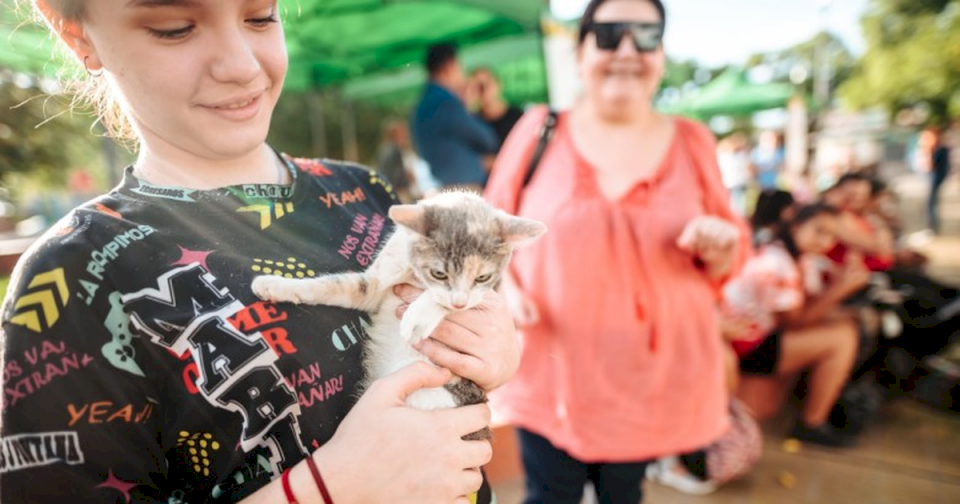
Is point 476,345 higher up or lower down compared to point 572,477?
higher up

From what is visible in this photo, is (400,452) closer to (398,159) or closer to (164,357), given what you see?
(164,357)

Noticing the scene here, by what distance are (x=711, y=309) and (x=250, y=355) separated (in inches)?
76.7

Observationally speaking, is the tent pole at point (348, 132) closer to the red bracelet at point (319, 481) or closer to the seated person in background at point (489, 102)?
the seated person in background at point (489, 102)

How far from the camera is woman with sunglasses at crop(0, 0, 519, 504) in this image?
73 cm

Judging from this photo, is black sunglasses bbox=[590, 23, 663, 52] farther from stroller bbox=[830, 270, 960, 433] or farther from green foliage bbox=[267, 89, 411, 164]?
stroller bbox=[830, 270, 960, 433]

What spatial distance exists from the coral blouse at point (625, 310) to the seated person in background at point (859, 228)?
282 cm

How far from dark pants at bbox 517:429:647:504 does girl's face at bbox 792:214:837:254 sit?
2909 mm

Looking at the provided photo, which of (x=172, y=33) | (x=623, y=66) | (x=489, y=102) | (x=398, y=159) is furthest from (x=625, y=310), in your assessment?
(x=398, y=159)

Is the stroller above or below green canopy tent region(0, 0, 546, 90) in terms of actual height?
below

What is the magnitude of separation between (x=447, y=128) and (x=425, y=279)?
141 inches

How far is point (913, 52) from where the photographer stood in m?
5.67

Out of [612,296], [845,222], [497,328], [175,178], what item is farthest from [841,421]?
[175,178]

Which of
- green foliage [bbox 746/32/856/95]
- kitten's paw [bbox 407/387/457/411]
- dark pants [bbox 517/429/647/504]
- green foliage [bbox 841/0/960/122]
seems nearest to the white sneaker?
dark pants [bbox 517/429/647/504]

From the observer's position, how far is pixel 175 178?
901 mm
